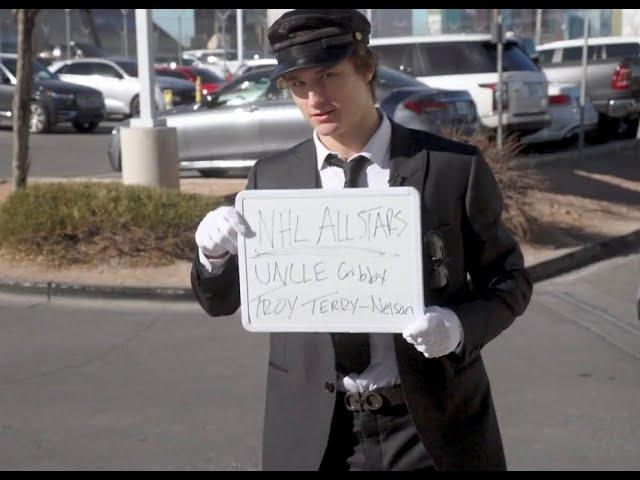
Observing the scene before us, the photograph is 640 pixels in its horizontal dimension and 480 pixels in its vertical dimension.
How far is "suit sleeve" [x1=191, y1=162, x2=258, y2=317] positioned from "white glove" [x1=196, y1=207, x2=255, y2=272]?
92mm

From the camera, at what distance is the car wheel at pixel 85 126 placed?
25.8 meters

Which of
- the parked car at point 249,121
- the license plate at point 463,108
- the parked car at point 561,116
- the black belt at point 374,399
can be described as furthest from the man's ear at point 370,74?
the parked car at point 561,116

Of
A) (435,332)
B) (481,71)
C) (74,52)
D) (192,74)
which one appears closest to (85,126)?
(192,74)

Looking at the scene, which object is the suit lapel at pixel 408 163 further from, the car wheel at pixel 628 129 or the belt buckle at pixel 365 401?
the car wheel at pixel 628 129

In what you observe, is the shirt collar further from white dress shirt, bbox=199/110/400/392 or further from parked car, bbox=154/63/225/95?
parked car, bbox=154/63/225/95

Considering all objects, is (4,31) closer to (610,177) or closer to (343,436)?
(610,177)

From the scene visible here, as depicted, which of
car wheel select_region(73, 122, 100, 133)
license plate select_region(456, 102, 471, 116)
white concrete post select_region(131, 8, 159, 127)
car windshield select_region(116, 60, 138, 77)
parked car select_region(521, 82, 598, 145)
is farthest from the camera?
car windshield select_region(116, 60, 138, 77)

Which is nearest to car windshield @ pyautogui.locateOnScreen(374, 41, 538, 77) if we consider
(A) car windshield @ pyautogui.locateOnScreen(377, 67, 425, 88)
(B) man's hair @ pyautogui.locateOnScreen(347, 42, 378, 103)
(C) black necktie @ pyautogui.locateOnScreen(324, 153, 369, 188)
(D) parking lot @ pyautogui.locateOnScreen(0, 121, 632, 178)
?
(D) parking lot @ pyautogui.locateOnScreen(0, 121, 632, 178)

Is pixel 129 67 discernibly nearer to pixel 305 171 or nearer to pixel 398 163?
pixel 305 171

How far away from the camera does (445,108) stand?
13625 millimetres

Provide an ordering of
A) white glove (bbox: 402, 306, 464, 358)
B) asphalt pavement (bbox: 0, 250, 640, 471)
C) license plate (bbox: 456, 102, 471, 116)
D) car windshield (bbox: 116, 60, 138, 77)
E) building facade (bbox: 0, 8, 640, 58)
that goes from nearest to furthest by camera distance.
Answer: white glove (bbox: 402, 306, 464, 358)
asphalt pavement (bbox: 0, 250, 640, 471)
license plate (bbox: 456, 102, 471, 116)
building facade (bbox: 0, 8, 640, 58)
car windshield (bbox: 116, 60, 138, 77)

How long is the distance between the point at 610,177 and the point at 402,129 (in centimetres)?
1195

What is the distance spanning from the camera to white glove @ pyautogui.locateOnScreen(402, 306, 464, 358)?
2.46 m

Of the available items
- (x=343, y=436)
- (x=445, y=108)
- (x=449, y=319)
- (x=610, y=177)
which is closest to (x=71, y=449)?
(x=343, y=436)
